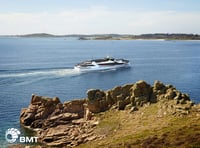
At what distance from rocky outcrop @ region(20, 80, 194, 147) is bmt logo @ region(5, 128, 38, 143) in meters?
1.55

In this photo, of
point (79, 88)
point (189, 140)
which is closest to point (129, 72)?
point (79, 88)

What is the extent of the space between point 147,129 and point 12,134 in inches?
916

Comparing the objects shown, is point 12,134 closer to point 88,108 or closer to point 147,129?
point 88,108

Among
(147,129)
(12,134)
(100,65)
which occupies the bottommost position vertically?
(12,134)

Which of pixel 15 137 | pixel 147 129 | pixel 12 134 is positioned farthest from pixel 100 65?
pixel 147 129

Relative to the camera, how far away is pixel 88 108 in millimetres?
63938

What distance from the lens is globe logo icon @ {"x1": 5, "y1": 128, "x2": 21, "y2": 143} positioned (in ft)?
189

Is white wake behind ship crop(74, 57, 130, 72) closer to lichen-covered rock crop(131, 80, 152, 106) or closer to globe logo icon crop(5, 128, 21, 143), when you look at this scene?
lichen-covered rock crop(131, 80, 152, 106)

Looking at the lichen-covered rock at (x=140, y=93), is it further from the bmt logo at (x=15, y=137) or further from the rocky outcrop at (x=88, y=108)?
the bmt logo at (x=15, y=137)

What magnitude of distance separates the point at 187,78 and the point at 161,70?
78.7 feet

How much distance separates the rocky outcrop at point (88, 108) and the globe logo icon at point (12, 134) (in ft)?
11.1

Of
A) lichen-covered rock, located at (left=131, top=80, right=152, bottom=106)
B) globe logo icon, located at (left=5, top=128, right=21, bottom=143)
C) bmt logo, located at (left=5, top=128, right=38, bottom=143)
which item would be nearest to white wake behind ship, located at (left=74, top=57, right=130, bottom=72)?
lichen-covered rock, located at (left=131, top=80, right=152, bottom=106)

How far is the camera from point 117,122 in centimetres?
5766

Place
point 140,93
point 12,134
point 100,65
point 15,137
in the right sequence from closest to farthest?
1. point 15,137
2. point 12,134
3. point 140,93
4. point 100,65
